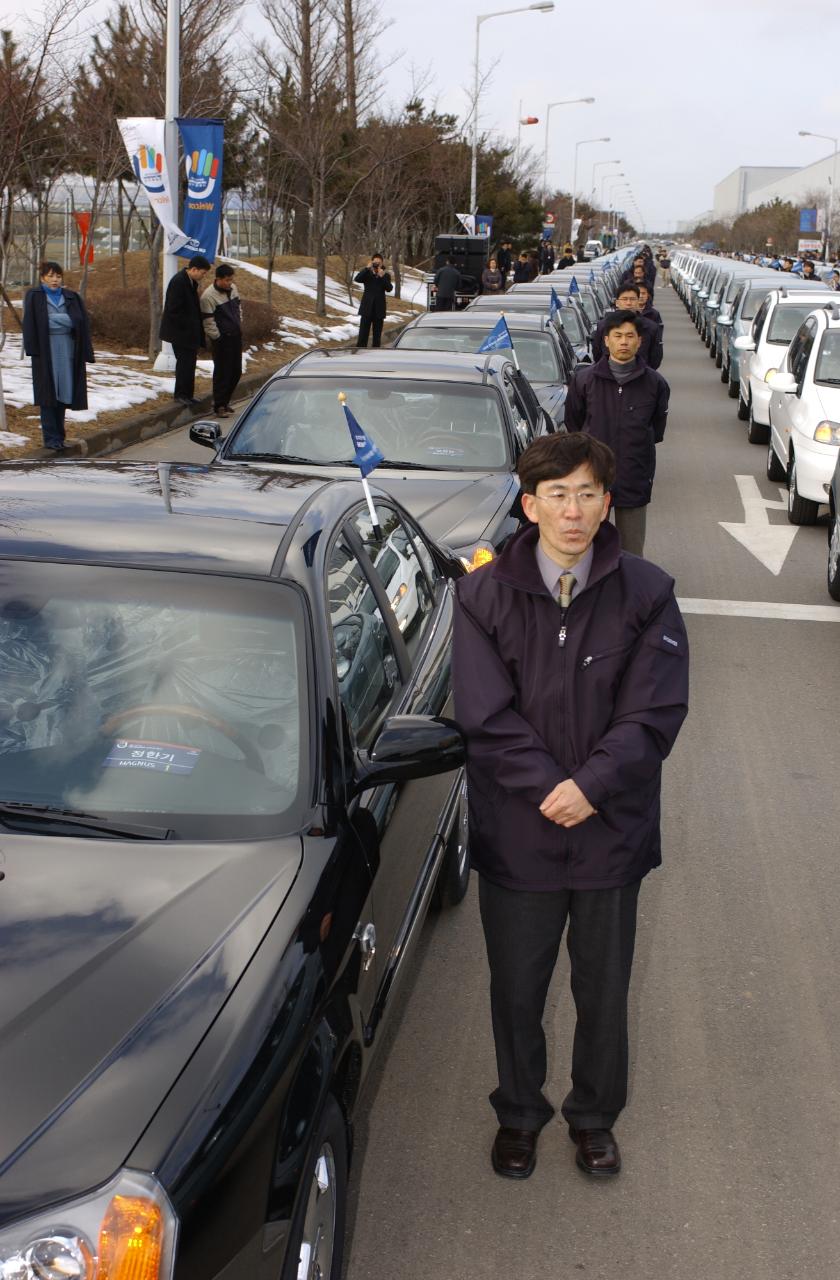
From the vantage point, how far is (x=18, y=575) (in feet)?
11.9

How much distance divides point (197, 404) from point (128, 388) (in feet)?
3.03

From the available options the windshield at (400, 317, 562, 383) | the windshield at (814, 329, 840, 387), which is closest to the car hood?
the windshield at (400, 317, 562, 383)

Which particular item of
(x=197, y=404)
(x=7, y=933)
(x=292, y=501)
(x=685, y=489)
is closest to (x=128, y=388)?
(x=197, y=404)

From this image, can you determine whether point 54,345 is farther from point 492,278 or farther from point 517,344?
point 492,278

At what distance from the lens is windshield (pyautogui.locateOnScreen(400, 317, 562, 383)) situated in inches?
534

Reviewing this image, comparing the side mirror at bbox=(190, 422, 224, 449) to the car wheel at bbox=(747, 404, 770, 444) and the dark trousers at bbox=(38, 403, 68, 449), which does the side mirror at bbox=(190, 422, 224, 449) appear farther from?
the car wheel at bbox=(747, 404, 770, 444)

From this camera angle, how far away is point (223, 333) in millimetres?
17578

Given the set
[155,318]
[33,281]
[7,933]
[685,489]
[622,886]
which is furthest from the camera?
[33,281]

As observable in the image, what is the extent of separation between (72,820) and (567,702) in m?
1.13

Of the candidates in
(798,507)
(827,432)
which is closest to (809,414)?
(827,432)

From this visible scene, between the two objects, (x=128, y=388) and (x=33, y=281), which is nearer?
(x=128, y=388)

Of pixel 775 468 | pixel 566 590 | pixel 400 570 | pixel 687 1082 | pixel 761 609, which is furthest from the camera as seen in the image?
pixel 775 468

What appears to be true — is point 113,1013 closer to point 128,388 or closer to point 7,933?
point 7,933

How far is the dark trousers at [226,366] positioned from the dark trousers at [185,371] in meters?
0.28
